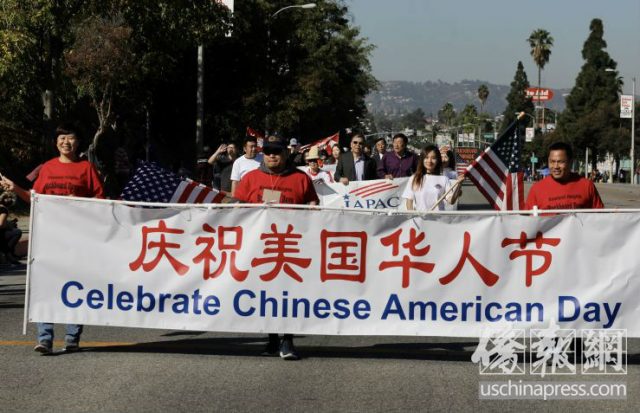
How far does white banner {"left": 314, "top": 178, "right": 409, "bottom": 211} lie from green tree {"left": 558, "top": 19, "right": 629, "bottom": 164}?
8763 centimetres

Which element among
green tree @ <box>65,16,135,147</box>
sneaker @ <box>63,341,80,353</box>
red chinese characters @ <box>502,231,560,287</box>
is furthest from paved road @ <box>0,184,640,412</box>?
green tree @ <box>65,16,135,147</box>

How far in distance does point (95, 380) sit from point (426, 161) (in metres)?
5.15

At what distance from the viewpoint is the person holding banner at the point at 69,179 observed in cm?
940

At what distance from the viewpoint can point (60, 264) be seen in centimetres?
917

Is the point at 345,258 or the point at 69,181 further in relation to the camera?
the point at 69,181

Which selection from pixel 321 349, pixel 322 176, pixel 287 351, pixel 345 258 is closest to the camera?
pixel 345 258

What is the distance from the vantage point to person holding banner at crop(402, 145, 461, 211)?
475 inches

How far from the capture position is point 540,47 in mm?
142250

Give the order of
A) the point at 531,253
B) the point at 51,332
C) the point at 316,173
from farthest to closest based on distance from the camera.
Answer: the point at 316,173, the point at 51,332, the point at 531,253

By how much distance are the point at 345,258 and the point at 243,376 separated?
4.22 feet

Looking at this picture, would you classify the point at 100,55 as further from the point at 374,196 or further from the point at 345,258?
the point at 345,258

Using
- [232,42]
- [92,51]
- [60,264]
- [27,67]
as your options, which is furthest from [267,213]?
[232,42]

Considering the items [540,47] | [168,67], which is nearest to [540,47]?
[540,47]

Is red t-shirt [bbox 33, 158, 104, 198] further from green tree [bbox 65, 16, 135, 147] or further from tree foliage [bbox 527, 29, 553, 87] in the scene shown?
tree foliage [bbox 527, 29, 553, 87]
